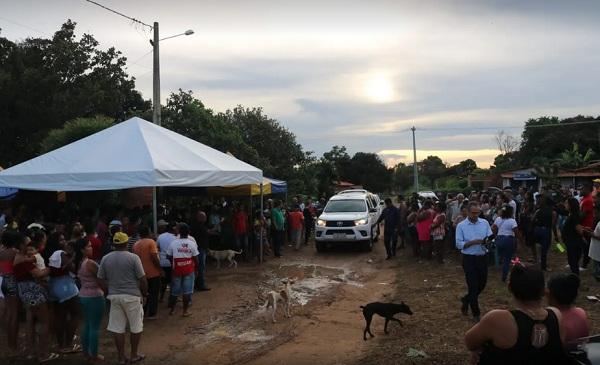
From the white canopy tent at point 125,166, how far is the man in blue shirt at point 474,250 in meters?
5.20

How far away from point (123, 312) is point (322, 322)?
3.40m

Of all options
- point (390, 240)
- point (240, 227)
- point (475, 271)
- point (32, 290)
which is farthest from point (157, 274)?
point (390, 240)

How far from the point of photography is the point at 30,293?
6.65 meters

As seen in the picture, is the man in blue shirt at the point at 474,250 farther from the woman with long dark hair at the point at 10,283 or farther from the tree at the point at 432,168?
the tree at the point at 432,168

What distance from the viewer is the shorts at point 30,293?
21.8 ft

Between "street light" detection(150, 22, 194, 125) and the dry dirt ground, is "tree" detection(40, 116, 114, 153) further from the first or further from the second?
the dry dirt ground

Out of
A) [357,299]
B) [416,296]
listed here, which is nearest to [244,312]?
[357,299]

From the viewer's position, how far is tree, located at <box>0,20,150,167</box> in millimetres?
29066

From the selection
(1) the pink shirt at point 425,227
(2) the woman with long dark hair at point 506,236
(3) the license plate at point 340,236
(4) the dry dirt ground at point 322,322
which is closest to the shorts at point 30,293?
(4) the dry dirt ground at point 322,322

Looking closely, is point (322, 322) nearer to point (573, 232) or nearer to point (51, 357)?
point (51, 357)

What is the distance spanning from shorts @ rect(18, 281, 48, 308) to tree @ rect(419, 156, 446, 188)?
85.7 m

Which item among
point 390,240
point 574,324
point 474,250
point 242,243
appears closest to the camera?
point 574,324

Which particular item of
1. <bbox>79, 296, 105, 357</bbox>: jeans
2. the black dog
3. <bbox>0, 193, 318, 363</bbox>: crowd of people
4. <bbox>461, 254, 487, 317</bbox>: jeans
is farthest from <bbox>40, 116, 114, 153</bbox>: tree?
<bbox>461, 254, 487, 317</bbox>: jeans

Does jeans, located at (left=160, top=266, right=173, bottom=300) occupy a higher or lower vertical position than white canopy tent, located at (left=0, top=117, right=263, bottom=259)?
lower
